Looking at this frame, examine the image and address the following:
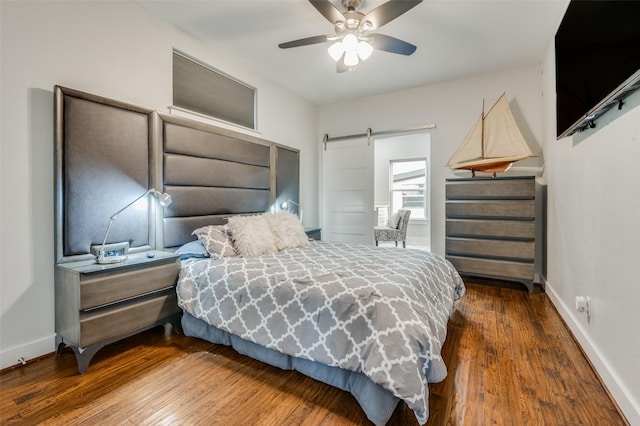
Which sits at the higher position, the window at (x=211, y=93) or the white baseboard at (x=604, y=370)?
the window at (x=211, y=93)

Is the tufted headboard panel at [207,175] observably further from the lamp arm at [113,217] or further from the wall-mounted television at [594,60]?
the wall-mounted television at [594,60]

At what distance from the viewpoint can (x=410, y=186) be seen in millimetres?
6926

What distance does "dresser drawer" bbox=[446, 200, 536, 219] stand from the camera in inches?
127

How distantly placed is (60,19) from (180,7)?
0.88 meters

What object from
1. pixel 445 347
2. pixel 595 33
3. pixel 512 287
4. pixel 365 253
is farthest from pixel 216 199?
pixel 512 287

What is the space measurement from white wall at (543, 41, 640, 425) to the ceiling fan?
1455mm

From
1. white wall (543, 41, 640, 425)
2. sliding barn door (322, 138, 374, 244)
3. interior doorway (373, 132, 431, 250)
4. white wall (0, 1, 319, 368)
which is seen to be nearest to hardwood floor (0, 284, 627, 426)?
white wall (543, 41, 640, 425)

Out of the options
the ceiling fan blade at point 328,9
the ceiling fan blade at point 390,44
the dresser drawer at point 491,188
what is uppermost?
the ceiling fan blade at point 328,9

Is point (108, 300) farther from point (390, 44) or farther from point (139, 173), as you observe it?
point (390, 44)

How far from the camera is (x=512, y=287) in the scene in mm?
3453

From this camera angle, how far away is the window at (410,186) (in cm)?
680

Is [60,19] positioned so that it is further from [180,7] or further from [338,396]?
[338,396]

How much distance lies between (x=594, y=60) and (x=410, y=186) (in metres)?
5.36

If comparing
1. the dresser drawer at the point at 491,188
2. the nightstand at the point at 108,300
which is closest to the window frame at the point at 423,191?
the dresser drawer at the point at 491,188
